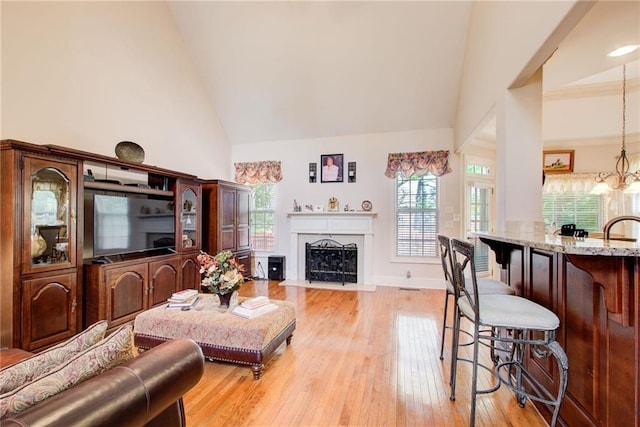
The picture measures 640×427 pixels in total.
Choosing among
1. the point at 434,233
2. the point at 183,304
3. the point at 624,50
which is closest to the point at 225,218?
the point at 183,304

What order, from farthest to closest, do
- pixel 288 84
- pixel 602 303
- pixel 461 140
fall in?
pixel 288 84, pixel 461 140, pixel 602 303

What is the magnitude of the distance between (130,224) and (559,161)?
7225mm

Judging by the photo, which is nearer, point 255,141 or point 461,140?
point 461,140

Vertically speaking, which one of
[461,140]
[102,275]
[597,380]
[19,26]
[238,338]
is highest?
[19,26]

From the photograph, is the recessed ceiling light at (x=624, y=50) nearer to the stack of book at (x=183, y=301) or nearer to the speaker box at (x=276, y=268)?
the stack of book at (x=183, y=301)

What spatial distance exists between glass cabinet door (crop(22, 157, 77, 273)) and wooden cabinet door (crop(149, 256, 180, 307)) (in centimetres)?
87

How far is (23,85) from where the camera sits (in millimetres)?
2791

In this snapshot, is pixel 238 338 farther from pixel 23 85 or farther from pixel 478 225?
pixel 478 225

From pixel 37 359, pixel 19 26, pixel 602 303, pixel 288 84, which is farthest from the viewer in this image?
pixel 288 84

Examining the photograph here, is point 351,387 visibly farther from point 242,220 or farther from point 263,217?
point 263,217

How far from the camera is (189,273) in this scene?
415 cm

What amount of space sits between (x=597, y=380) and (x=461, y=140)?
3766 millimetres

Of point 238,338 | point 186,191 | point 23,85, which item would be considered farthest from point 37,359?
point 186,191

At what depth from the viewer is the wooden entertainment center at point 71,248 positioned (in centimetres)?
233
